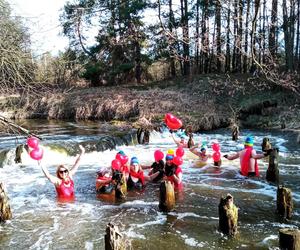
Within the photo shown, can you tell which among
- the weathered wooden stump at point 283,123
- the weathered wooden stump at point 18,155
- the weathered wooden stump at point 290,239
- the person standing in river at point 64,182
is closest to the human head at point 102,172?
the person standing in river at point 64,182

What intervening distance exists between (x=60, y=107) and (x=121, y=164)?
16338 millimetres

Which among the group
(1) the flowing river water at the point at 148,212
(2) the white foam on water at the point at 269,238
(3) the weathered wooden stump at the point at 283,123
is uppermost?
(3) the weathered wooden stump at the point at 283,123

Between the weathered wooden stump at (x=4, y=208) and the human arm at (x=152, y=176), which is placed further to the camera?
the human arm at (x=152, y=176)

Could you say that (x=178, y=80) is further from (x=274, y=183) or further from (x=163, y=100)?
(x=274, y=183)

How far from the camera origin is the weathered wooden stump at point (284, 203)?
7.07 m

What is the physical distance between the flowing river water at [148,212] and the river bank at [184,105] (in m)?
7.24

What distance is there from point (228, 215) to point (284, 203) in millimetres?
1330

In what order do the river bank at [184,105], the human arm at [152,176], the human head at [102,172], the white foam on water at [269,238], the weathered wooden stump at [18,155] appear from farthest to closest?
1. the river bank at [184,105]
2. the weathered wooden stump at [18,155]
3. the human arm at [152,176]
4. the human head at [102,172]
5. the white foam on water at [269,238]

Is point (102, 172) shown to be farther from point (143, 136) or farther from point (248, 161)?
point (143, 136)

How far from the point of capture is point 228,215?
6.49m

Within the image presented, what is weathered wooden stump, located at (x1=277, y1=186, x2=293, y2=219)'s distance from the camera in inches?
279

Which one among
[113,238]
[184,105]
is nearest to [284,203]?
[113,238]

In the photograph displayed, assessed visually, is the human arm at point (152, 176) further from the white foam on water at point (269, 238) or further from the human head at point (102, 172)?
the white foam on water at point (269, 238)

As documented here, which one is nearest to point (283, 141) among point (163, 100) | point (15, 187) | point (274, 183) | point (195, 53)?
point (274, 183)
